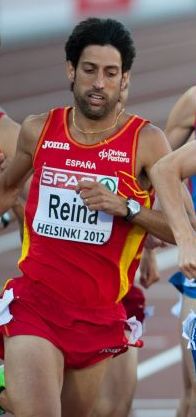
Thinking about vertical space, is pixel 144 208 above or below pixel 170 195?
below

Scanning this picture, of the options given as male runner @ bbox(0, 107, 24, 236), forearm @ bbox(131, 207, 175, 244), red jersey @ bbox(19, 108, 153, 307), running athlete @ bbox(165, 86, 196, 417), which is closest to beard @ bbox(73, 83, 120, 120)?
red jersey @ bbox(19, 108, 153, 307)

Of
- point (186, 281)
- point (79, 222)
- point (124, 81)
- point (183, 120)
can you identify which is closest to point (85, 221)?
point (79, 222)

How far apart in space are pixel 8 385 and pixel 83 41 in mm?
1619

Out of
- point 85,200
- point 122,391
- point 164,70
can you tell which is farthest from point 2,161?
point 164,70

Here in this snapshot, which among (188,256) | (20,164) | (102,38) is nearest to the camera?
(188,256)

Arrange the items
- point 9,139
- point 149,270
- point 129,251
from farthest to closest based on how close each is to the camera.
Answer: point 149,270 < point 9,139 < point 129,251

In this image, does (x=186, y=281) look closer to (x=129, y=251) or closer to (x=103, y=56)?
(x=129, y=251)

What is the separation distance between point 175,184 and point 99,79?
61cm

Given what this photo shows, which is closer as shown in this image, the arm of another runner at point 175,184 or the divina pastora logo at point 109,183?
the arm of another runner at point 175,184

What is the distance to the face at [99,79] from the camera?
725 cm

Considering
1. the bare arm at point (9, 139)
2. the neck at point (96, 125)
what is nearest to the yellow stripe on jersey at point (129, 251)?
the neck at point (96, 125)

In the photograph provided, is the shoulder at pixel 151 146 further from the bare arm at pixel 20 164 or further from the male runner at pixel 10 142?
the male runner at pixel 10 142

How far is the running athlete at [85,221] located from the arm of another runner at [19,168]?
26 mm

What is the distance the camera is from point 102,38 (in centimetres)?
730
